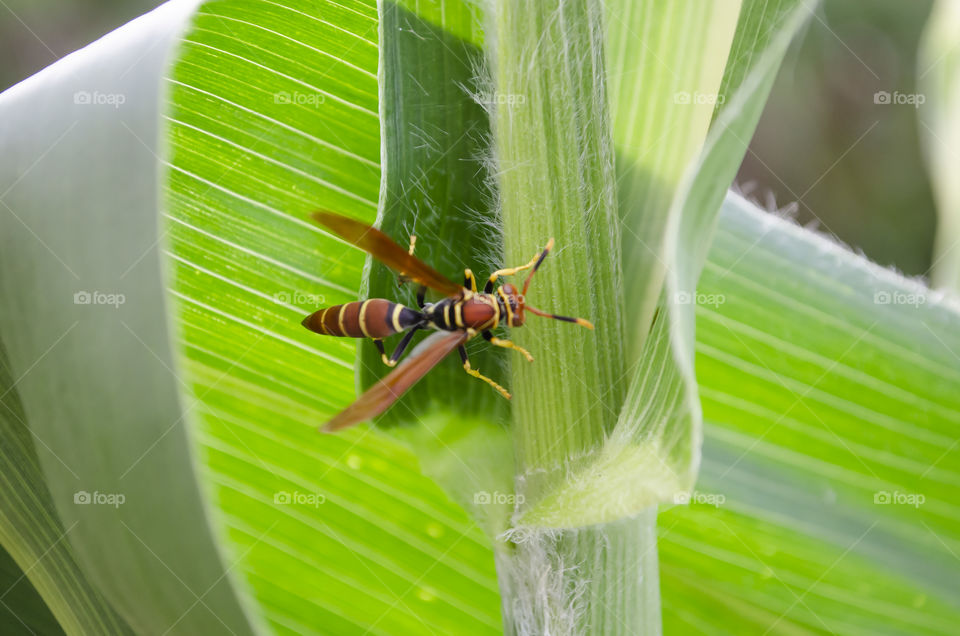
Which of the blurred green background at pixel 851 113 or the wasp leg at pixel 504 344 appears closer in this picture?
the wasp leg at pixel 504 344

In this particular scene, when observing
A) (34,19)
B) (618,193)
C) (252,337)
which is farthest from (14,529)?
(34,19)

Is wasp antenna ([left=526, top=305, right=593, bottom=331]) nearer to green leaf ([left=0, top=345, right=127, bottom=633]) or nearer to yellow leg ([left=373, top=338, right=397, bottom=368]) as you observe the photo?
yellow leg ([left=373, top=338, right=397, bottom=368])

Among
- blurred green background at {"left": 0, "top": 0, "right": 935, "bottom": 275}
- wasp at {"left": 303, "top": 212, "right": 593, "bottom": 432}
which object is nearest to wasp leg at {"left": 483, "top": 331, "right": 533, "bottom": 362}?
wasp at {"left": 303, "top": 212, "right": 593, "bottom": 432}

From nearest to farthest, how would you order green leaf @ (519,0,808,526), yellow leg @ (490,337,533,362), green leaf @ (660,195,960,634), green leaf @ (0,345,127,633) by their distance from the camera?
green leaf @ (519,0,808,526), yellow leg @ (490,337,533,362), green leaf @ (0,345,127,633), green leaf @ (660,195,960,634)

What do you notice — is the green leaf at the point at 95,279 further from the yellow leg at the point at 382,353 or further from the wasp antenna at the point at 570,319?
the wasp antenna at the point at 570,319

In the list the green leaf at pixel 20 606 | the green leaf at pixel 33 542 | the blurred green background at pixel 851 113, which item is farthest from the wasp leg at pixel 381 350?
the blurred green background at pixel 851 113

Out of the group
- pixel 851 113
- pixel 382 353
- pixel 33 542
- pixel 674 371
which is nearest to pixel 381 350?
pixel 382 353
